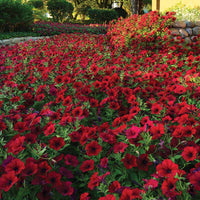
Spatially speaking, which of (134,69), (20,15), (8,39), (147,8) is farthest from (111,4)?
(134,69)

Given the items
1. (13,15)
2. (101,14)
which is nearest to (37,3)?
(101,14)

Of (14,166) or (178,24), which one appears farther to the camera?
(178,24)

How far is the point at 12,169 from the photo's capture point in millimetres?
1362

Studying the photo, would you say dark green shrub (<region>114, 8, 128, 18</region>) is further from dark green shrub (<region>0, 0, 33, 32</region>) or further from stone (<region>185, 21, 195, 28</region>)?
stone (<region>185, 21, 195, 28</region>)

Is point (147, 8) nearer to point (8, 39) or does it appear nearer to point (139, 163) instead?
point (8, 39)

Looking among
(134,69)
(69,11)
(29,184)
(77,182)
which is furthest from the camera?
(69,11)

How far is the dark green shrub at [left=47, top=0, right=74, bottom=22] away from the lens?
2095 cm

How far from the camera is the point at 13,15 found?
12.2 meters

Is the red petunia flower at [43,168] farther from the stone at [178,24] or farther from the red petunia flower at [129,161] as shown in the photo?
the stone at [178,24]

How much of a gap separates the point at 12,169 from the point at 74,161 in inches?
18.6

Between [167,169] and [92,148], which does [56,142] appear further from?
[167,169]

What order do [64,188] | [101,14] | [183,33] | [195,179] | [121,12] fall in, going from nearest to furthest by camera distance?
[195,179], [64,188], [183,33], [101,14], [121,12]

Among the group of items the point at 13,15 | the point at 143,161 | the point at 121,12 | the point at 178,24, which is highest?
the point at 121,12

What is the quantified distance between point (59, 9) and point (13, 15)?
33.7 feet
